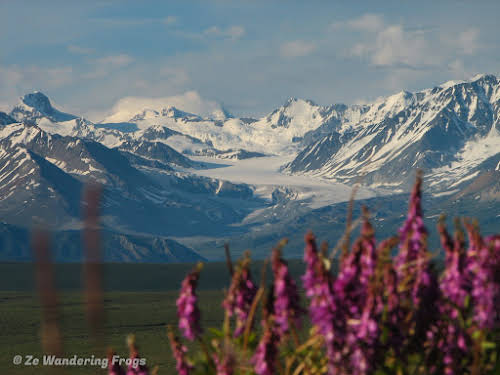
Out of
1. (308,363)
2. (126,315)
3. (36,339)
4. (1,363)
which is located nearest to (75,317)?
(126,315)

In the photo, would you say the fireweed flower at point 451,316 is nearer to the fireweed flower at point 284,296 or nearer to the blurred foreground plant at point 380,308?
the blurred foreground plant at point 380,308

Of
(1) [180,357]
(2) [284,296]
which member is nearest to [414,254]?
(2) [284,296]

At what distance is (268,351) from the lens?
20.1 feet

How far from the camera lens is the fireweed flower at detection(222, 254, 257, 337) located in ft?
21.3

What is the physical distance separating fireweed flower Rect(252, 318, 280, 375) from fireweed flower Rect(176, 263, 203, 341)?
28.7 inches

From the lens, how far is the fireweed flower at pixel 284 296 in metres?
5.79

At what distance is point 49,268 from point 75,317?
10173 centimetres

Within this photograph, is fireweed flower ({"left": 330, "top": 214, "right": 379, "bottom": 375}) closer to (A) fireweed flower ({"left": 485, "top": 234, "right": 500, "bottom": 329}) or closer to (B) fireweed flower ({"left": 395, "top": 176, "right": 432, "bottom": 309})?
(B) fireweed flower ({"left": 395, "top": 176, "right": 432, "bottom": 309})

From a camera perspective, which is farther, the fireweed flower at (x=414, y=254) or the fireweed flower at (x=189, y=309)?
the fireweed flower at (x=189, y=309)

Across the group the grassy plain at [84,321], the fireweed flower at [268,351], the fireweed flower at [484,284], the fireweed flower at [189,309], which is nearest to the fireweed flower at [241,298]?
the fireweed flower at [189,309]

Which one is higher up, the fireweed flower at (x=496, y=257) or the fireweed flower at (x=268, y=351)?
the fireweed flower at (x=496, y=257)

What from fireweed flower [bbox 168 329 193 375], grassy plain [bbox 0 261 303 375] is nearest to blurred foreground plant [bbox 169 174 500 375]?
fireweed flower [bbox 168 329 193 375]

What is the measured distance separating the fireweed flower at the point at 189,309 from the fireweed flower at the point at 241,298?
27 cm

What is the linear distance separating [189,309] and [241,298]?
448 millimetres
